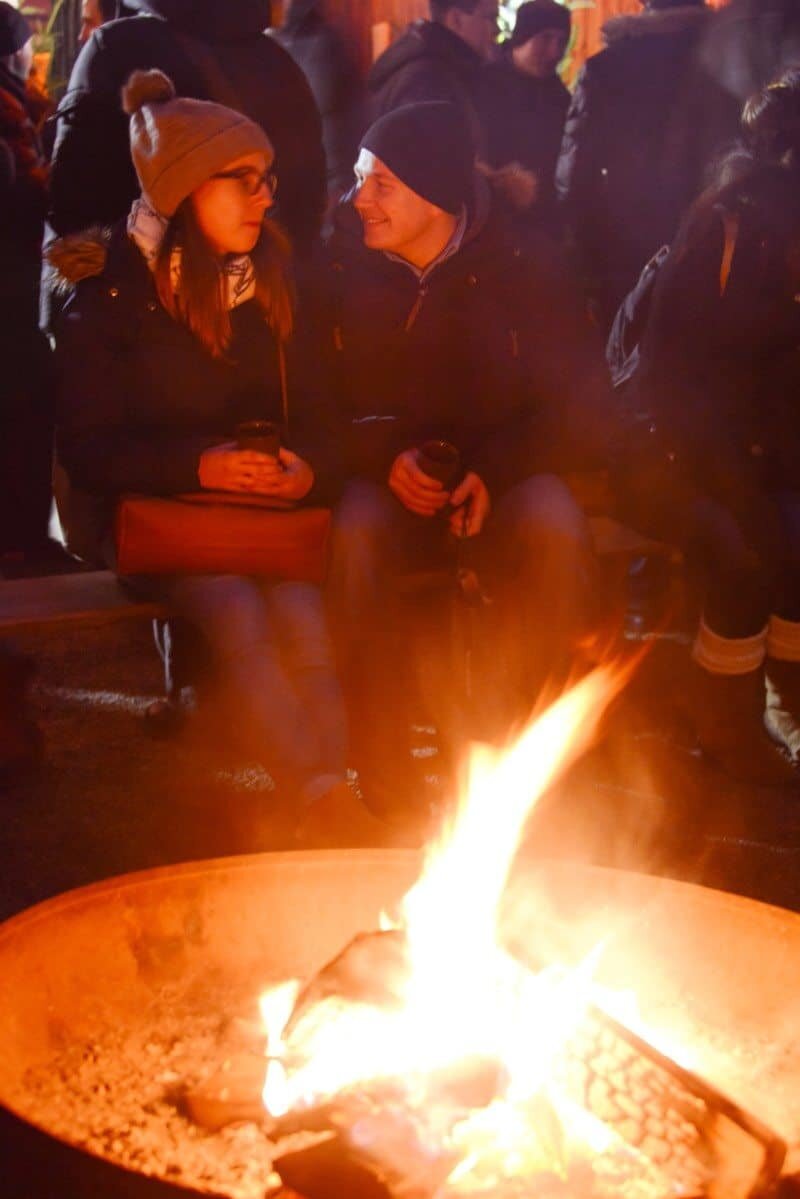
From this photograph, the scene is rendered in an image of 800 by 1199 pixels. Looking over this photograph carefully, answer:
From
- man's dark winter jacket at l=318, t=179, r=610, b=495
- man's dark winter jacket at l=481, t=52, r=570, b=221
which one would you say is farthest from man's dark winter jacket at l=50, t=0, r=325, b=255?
man's dark winter jacket at l=481, t=52, r=570, b=221

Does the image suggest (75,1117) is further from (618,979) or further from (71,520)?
(71,520)

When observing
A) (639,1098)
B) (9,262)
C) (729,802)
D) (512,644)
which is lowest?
(729,802)

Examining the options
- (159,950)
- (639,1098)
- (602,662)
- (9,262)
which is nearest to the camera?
(639,1098)

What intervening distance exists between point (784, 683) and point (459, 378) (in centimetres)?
142

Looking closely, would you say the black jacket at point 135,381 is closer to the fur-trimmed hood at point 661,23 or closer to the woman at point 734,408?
the woman at point 734,408

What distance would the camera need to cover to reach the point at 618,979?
2445 mm

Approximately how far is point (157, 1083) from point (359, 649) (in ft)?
6.65

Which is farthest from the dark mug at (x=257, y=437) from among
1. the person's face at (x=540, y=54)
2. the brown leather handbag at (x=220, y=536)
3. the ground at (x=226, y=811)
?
the person's face at (x=540, y=54)

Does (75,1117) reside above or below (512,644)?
above

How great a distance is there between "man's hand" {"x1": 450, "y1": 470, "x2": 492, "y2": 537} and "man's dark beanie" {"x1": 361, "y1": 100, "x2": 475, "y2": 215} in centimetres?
84

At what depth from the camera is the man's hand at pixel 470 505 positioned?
4184 millimetres

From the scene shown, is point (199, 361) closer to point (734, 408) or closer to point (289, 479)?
point (289, 479)

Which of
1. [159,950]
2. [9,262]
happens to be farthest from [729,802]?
[9,262]

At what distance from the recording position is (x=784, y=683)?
15.1ft
